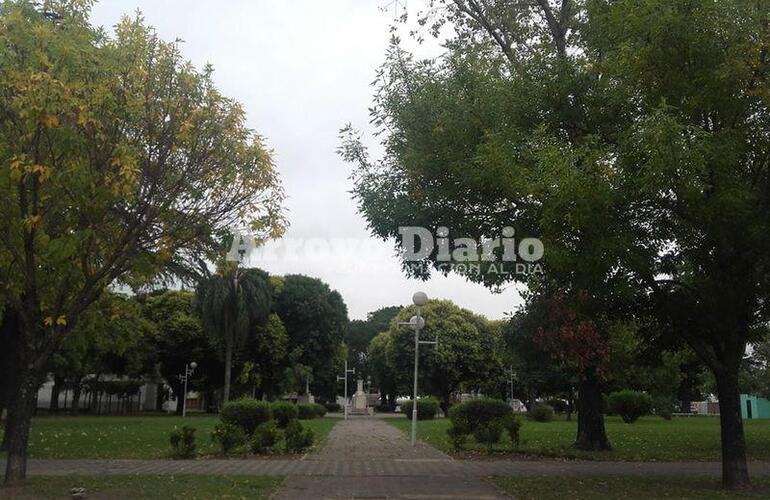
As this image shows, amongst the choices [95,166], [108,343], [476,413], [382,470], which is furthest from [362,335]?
[95,166]

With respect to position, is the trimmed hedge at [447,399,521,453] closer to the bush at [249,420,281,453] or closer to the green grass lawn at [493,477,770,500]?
the bush at [249,420,281,453]

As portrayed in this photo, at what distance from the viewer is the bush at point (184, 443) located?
53.7ft

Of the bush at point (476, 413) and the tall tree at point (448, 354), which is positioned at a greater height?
the tall tree at point (448, 354)

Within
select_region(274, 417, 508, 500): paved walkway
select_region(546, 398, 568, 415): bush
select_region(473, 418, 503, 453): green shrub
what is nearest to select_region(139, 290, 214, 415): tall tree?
select_region(546, 398, 568, 415): bush

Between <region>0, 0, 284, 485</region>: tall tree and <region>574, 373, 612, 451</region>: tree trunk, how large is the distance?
11.6 metres

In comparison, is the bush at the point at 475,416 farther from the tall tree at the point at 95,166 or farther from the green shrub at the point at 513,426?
the tall tree at the point at 95,166

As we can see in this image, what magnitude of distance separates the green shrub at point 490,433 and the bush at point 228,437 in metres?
6.12

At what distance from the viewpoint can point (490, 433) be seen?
1828 cm

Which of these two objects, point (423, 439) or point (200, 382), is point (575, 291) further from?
point (200, 382)

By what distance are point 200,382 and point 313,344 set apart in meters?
10.2

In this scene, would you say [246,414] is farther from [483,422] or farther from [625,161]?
[625,161]

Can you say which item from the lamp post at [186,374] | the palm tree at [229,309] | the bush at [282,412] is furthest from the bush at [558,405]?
the bush at [282,412]

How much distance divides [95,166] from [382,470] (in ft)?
26.3

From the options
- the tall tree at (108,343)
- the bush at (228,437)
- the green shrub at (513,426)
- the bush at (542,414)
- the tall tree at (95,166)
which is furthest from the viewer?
the bush at (542,414)
